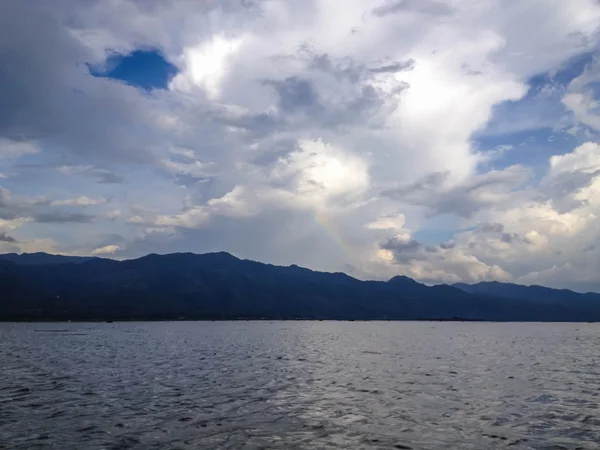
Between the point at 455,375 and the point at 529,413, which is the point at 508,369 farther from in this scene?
the point at 529,413

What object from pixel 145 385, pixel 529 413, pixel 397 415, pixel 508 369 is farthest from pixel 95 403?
pixel 508 369

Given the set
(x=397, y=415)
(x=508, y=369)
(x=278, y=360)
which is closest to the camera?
(x=397, y=415)

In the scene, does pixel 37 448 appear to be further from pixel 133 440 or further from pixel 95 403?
pixel 95 403

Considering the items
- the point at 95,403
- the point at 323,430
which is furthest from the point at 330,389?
the point at 95,403

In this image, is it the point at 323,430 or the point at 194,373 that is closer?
the point at 323,430

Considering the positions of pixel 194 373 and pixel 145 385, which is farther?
pixel 194 373

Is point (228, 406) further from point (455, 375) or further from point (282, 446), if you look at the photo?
point (455, 375)

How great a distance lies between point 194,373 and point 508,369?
50.1 metres

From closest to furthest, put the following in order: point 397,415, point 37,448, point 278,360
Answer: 1. point 37,448
2. point 397,415
3. point 278,360

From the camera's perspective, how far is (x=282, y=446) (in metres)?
32.6

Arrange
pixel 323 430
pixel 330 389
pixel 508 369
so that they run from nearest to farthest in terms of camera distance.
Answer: pixel 323 430
pixel 330 389
pixel 508 369

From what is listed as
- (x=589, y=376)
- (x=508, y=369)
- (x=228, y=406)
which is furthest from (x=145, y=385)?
(x=589, y=376)

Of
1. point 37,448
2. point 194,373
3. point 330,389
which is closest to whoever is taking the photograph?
point 37,448

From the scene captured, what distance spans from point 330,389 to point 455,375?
2400 centimetres
